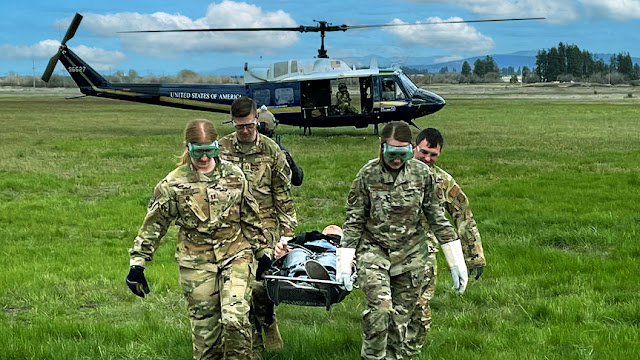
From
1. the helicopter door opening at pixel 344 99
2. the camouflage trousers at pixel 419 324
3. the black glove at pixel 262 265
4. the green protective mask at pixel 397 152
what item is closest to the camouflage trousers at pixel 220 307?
the black glove at pixel 262 265

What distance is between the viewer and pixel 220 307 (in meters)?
4.91

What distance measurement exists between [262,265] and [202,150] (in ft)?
3.12

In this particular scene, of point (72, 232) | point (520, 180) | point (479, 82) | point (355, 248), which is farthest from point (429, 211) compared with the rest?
point (479, 82)

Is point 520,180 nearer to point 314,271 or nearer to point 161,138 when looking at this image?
point 314,271

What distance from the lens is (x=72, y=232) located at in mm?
11258

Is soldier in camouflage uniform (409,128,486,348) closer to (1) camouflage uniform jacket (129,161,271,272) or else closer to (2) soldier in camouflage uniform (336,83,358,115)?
(1) camouflage uniform jacket (129,161,271,272)

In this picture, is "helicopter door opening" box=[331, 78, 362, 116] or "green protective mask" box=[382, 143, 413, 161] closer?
"green protective mask" box=[382, 143, 413, 161]

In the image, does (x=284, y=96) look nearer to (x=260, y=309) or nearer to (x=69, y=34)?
(x=69, y=34)

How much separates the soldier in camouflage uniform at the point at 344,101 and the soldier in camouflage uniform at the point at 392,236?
2143cm

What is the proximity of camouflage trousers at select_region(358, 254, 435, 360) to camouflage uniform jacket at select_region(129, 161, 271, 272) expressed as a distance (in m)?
0.96

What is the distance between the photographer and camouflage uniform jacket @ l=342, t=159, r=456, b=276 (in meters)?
4.96

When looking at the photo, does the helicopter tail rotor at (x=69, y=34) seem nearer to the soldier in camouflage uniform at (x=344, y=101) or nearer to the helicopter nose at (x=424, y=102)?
the soldier in camouflage uniform at (x=344, y=101)

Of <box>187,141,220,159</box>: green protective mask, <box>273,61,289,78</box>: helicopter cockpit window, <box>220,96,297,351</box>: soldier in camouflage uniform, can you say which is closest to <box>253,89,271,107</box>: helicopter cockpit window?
<box>273,61,289,78</box>: helicopter cockpit window

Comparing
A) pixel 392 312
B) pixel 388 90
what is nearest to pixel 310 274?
pixel 392 312
